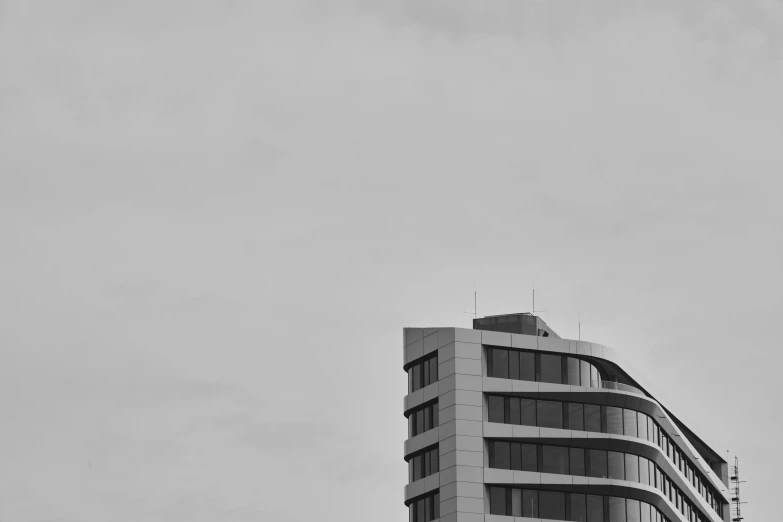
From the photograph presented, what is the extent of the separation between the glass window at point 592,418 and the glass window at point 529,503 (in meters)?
7.56

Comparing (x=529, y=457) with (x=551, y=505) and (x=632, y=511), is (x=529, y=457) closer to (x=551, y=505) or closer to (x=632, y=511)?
(x=551, y=505)

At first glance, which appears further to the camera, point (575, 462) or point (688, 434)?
point (688, 434)

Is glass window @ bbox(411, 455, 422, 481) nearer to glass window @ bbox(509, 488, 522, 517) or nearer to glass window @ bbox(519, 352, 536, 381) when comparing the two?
glass window @ bbox(509, 488, 522, 517)

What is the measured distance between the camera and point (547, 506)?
4865 inches

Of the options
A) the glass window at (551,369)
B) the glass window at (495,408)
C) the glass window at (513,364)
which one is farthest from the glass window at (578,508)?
the glass window at (513,364)

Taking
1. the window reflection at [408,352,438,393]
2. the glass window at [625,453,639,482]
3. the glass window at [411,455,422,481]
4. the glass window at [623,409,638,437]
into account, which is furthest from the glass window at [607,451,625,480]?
the window reflection at [408,352,438,393]

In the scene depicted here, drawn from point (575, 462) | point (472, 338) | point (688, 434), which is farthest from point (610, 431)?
point (688, 434)

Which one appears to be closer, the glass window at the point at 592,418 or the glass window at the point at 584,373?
the glass window at the point at 592,418

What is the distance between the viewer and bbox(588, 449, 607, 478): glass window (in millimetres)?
125375

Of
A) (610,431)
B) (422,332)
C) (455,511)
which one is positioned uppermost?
(422,332)

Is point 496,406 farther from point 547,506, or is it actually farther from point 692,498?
point 692,498

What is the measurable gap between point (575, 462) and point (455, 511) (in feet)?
38.8

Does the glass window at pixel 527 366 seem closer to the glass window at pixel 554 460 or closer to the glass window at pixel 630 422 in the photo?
the glass window at pixel 554 460

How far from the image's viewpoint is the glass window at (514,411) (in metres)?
125
